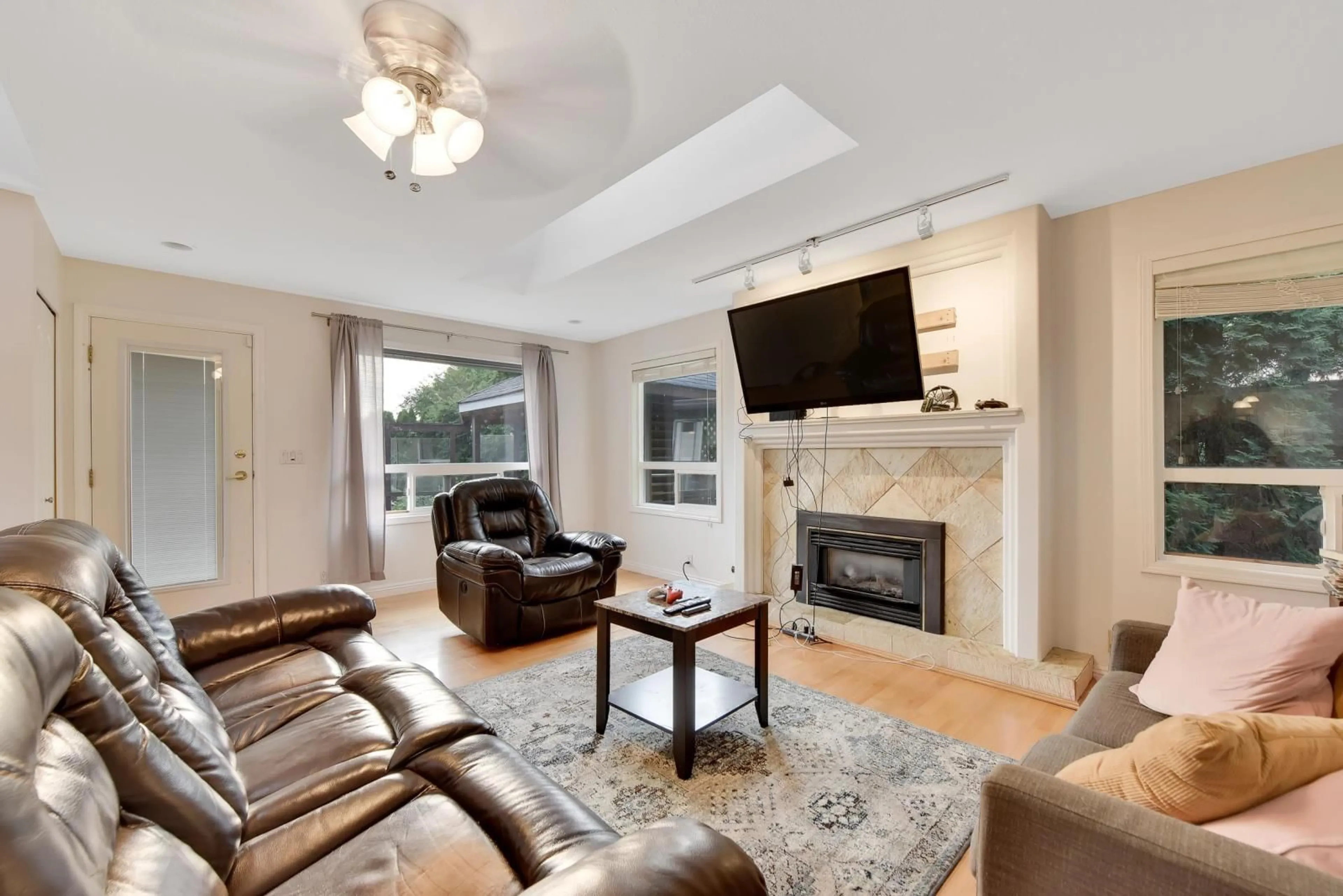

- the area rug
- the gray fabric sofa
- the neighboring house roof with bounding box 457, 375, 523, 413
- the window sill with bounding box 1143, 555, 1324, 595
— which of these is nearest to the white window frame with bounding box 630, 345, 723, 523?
the neighboring house roof with bounding box 457, 375, 523, 413

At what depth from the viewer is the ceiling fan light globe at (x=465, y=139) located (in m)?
1.72

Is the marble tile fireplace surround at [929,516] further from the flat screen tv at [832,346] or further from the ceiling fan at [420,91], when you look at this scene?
the ceiling fan at [420,91]

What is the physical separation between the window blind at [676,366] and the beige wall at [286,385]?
6.21 feet

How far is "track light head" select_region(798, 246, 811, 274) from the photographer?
3.07 m

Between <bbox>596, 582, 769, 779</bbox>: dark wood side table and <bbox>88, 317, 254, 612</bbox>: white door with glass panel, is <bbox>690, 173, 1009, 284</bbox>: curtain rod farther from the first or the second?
<bbox>88, 317, 254, 612</bbox>: white door with glass panel

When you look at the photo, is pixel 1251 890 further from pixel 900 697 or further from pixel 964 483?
pixel 964 483

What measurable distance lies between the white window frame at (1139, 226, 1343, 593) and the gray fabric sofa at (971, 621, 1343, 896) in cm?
215

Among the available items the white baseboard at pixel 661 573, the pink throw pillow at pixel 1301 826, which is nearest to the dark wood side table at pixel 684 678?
the pink throw pillow at pixel 1301 826

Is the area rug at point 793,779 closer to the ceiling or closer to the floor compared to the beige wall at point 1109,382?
closer to the floor

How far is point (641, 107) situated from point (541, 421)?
12.0 ft

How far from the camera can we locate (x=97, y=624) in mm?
1085

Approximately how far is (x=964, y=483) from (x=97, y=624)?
11.2 feet

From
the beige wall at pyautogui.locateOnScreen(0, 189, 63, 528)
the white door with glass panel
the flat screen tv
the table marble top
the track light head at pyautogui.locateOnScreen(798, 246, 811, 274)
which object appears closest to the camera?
the table marble top

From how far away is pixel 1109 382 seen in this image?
2.69 m
